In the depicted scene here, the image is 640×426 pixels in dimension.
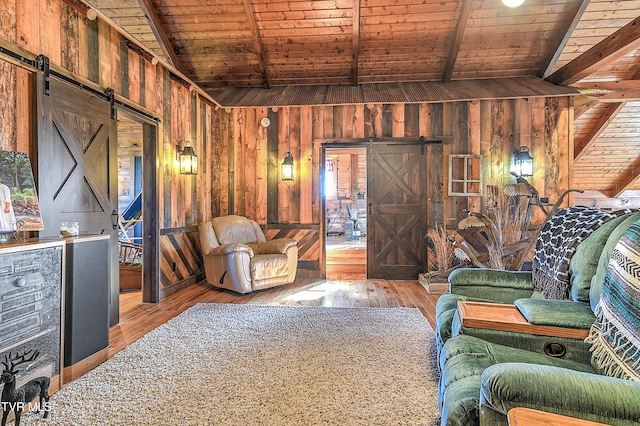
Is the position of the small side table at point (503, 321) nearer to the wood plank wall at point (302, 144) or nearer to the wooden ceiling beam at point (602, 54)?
the wood plank wall at point (302, 144)

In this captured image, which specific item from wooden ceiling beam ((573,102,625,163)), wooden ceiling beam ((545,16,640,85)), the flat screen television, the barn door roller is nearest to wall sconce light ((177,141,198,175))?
the barn door roller

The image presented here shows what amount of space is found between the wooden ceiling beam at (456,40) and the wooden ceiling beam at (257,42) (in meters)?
2.72

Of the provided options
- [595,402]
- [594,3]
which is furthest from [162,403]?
[594,3]

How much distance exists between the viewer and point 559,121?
5043 millimetres

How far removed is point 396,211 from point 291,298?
7.33 ft

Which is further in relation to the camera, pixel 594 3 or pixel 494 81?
pixel 494 81

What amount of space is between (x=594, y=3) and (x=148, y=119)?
5.73 meters

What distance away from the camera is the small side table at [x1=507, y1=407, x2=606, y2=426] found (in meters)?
0.85

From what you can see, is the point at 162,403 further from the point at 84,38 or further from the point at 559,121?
the point at 559,121

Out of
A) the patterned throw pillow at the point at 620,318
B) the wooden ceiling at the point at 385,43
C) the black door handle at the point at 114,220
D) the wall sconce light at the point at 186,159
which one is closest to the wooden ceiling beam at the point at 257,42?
the wooden ceiling at the point at 385,43

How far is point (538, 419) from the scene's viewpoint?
862mm

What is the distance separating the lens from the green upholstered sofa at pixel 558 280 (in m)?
1.50

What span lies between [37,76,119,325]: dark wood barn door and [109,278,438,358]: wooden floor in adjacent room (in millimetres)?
364

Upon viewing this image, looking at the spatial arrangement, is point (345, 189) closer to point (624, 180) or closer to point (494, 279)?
point (624, 180)
